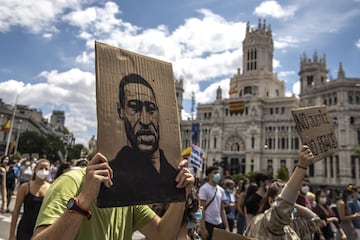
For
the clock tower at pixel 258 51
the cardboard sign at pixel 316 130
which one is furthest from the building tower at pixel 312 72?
the cardboard sign at pixel 316 130

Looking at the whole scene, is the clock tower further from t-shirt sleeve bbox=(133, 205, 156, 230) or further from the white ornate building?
t-shirt sleeve bbox=(133, 205, 156, 230)

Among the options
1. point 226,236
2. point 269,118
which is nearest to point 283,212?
point 226,236

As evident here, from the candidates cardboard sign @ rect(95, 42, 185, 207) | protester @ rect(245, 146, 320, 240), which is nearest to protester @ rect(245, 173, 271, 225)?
protester @ rect(245, 146, 320, 240)

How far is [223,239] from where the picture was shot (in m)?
2.57

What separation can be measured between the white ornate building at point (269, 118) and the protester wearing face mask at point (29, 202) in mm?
49053

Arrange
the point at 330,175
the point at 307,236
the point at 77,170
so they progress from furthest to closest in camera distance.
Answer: the point at 330,175, the point at 307,236, the point at 77,170

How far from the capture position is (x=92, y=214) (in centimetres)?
211

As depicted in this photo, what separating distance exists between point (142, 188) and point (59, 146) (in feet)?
226

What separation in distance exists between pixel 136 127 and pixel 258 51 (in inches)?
2897

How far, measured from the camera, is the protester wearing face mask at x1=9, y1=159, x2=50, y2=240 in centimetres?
434

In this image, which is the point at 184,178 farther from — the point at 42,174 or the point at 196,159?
the point at 196,159

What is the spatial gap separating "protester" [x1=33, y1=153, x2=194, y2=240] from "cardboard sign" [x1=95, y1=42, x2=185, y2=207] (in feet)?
0.26

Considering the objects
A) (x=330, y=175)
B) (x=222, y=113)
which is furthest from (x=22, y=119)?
(x=330, y=175)

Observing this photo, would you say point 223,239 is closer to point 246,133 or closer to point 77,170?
point 77,170
